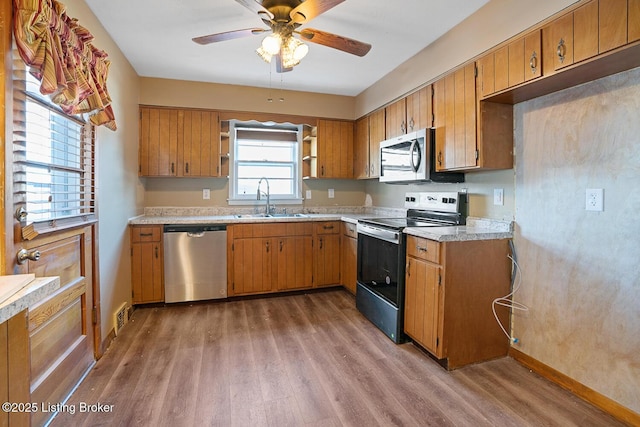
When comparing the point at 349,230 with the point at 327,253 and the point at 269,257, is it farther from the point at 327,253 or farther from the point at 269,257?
the point at 269,257

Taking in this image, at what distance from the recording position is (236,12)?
221 centimetres

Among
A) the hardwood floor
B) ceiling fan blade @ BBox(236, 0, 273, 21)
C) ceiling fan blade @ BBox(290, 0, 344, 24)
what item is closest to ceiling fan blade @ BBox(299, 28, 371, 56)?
ceiling fan blade @ BBox(290, 0, 344, 24)

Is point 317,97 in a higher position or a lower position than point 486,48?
higher

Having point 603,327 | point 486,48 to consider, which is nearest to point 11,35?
point 486,48

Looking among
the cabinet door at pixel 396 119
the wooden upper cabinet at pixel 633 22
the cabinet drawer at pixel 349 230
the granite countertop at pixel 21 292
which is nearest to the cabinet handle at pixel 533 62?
the wooden upper cabinet at pixel 633 22

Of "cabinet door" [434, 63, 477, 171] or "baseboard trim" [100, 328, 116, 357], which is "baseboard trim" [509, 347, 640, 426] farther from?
"baseboard trim" [100, 328, 116, 357]

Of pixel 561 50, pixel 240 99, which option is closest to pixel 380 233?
pixel 561 50

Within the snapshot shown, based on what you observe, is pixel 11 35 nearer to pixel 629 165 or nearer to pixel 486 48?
pixel 486 48

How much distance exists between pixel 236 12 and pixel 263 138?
1.90 m

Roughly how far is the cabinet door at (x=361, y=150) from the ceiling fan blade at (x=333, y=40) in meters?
1.71

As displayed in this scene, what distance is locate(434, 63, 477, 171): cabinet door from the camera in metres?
2.24

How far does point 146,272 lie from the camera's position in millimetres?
3131

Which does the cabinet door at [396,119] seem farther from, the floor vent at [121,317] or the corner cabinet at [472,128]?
the floor vent at [121,317]

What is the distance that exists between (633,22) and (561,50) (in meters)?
0.31
